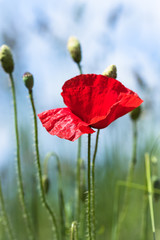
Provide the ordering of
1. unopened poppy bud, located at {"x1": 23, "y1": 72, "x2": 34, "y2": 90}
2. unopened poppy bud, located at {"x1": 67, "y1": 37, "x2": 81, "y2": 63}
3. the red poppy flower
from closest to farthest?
1. the red poppy flower
2. unopened poppy bud, located at {"x1": 23, "y1": 72, "x2": 34, "y2": 90}
3. unopened poppy bud, located at {"x1": 67, "y1": 37, "x2": 81, "y2": 63}

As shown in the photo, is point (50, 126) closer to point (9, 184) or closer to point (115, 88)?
point (115, 88)

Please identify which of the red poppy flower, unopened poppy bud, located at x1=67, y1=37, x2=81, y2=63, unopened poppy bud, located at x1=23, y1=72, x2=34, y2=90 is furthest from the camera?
unopened poppy bud, located at x1=67, y1=37, x2=81, y2=63

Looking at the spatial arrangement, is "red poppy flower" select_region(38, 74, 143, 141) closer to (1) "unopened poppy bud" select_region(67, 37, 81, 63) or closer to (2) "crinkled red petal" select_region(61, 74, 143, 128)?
(2) "crinkled red petal" select_region(61, 74, 143, 128)

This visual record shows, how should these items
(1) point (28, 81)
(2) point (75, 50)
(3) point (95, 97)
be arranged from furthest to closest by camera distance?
(2) point (75, 50) → (1) point (28, 81) → (3) point (95, 97)

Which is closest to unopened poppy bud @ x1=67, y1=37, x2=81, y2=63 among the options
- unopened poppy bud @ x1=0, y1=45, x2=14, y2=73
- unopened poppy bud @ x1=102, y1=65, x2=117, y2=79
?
unopened poppy bud @ x1=0, y1=45, x2=14, y2=73

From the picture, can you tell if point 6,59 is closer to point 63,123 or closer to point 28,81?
point 28,81

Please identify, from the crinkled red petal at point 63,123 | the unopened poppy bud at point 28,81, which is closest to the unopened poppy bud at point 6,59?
the unopened poppy bud at point 28,81

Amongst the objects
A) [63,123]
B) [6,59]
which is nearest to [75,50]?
[6,59]
